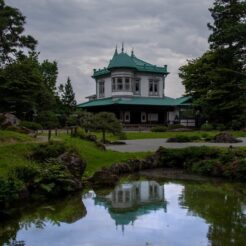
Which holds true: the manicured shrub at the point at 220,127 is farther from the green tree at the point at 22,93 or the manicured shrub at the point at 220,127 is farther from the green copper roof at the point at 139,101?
the green tree at the point at 22,93

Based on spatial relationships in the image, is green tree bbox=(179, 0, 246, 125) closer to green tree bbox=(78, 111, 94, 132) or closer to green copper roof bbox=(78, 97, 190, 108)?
green copper roof bbox=(78, 97, 190, 108)

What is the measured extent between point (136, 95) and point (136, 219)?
1634 inches

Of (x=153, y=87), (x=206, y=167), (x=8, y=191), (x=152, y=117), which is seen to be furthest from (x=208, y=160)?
(x=153, y=87)

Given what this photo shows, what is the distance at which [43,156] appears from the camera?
44.9ft

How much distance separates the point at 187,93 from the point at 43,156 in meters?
32.8

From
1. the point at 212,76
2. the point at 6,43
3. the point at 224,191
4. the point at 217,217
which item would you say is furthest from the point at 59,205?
the point at 212,76

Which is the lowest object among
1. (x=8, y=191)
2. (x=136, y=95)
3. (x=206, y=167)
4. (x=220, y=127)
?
(x=206, y=167)

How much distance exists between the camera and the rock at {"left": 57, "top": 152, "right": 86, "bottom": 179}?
515 inches

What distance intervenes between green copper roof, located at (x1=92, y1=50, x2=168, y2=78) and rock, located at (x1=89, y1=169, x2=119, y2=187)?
3523 cm

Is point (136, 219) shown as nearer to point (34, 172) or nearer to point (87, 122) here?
point (34, 172)

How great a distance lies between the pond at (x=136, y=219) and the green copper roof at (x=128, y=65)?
121 feet

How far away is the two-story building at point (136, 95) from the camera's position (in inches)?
1887

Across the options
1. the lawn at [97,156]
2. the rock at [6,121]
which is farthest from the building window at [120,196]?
the rock at [6,121]

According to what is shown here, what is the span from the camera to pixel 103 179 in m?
14.0
